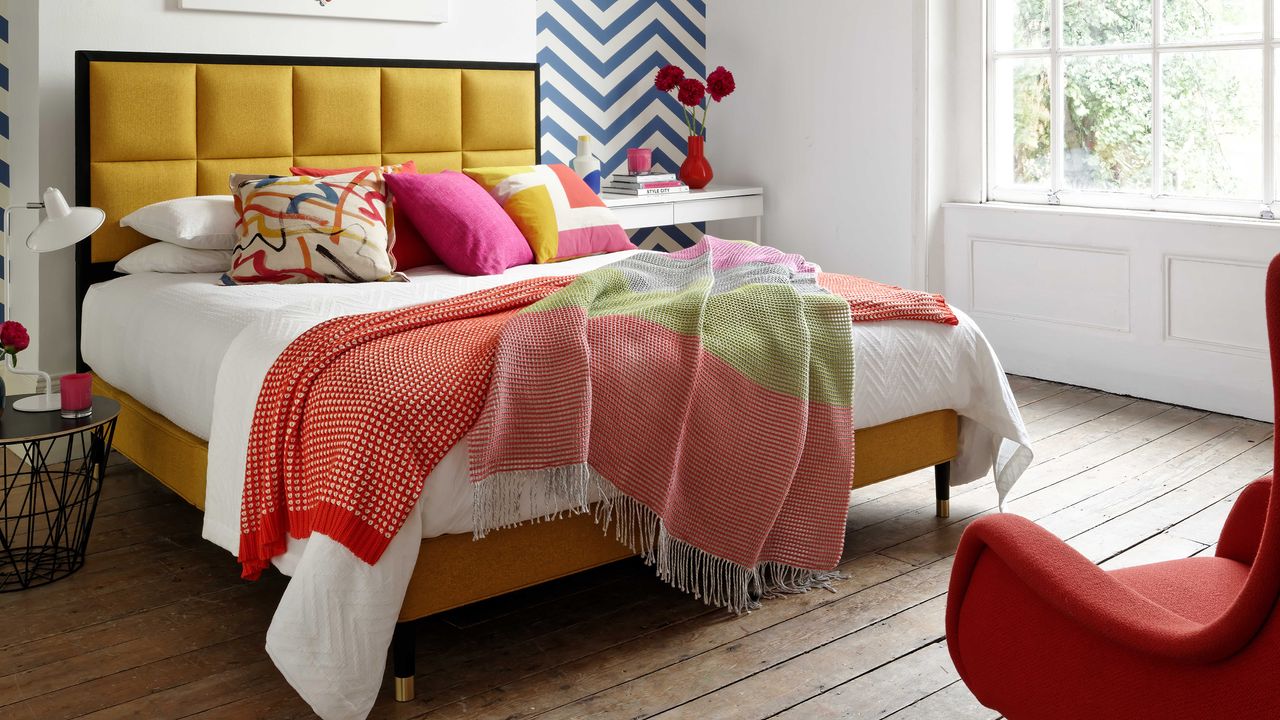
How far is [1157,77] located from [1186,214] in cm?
48

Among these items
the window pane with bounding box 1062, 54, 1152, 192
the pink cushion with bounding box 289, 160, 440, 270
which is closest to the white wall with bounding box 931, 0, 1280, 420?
the window pane with bounding box 1062, 54, 1152, 192

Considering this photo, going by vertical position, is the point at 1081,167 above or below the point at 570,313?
above

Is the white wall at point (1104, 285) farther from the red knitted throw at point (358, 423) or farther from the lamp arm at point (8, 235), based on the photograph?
the lamp arm at point (8, 235)

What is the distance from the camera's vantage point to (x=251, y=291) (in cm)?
308

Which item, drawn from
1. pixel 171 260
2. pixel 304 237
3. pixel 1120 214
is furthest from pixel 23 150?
pixel 1120 214

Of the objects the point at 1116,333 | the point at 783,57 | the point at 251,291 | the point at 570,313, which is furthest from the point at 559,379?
the point at 783,57

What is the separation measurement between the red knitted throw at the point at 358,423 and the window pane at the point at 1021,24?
2.86 meters

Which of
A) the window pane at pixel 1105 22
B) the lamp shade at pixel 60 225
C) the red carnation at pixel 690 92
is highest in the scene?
the window pane at pixel 1105 22

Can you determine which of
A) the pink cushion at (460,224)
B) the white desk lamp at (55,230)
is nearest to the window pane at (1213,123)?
the pink cushion at (460,224)

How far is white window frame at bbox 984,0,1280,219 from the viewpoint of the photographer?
3.80 metres

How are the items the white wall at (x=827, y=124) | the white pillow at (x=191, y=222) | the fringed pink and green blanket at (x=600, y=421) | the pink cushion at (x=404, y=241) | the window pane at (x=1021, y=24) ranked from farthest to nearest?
the white wall at (x=827, y=124), the window pane at (x=1021, y=24), the pink cushion at (x=404, y=241), the white pillow at (x=191, y=222), the fringed pink and green blanket at (x=600, y=421)

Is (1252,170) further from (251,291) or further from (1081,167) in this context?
(251,291)

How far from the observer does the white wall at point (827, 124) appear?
4.75 m

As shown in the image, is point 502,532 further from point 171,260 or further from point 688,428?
point 171,260
